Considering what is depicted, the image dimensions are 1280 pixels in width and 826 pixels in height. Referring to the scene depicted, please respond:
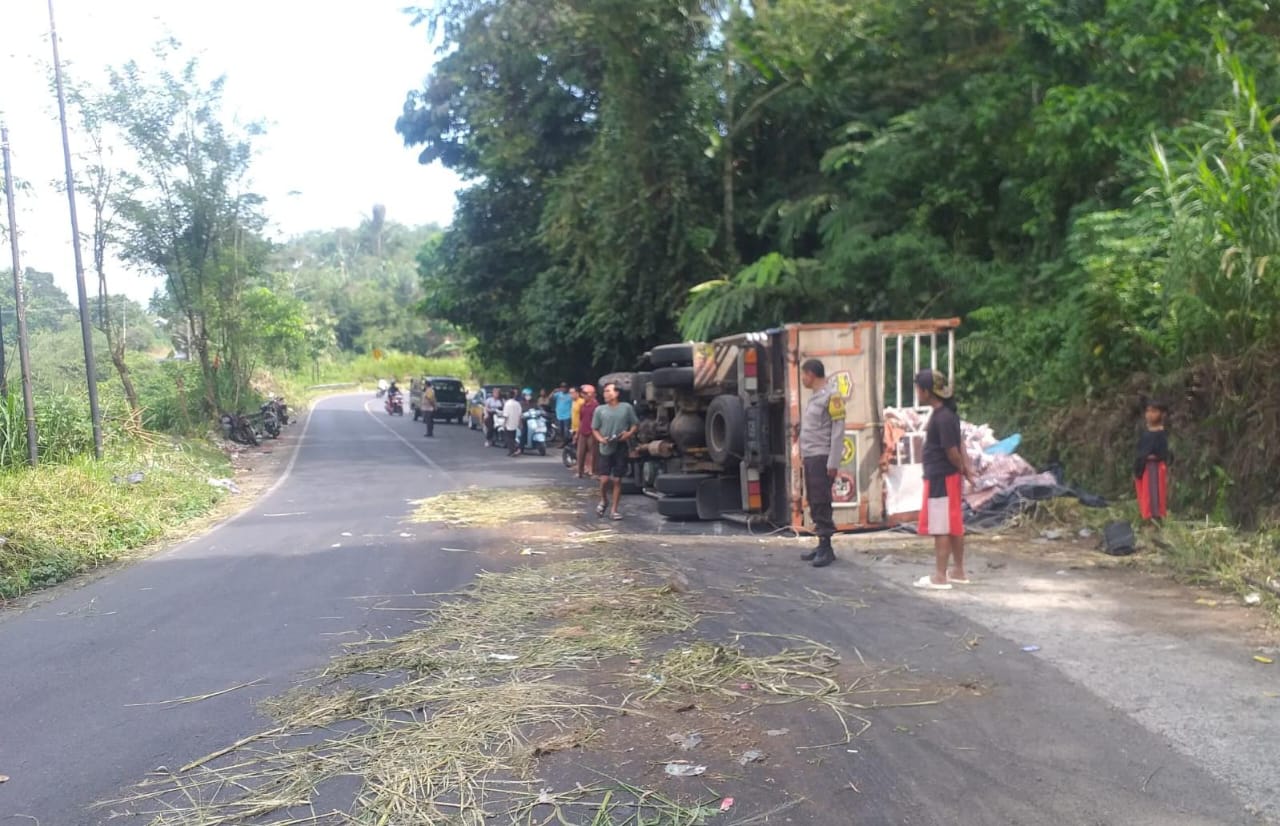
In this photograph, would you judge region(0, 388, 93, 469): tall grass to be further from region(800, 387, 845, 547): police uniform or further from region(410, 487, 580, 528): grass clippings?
region(800, 387, 845, 547): police uniform

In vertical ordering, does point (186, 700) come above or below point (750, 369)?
below

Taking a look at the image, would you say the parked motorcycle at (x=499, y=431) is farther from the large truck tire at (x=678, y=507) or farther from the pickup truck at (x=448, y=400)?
the large truck tire at (x=678, y=507)

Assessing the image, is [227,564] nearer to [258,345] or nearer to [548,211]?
[548,211]

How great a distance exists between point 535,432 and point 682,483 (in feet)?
41.6

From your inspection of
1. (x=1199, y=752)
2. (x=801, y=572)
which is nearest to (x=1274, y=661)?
(x=1199, y=752)

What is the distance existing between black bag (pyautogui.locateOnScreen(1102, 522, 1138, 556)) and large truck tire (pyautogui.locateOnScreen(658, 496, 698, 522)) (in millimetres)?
4658

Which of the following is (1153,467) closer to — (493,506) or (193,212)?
(493,506)

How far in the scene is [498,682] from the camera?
5.87m

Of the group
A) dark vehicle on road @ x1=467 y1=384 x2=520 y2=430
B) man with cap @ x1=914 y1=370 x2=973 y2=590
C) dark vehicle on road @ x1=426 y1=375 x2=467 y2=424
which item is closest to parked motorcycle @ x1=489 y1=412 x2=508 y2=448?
dark vehicle on road @ x1=467 y1=384 x2=520 y2=430

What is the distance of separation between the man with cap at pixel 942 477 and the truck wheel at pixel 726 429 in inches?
138

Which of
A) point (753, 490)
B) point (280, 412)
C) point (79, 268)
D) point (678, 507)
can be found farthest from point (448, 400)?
point (753, 490)

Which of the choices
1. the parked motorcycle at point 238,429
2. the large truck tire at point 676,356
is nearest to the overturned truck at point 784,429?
the large truck tire at point 676,356

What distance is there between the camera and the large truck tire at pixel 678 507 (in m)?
12.3

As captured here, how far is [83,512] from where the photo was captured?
37.7 ft
